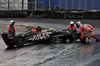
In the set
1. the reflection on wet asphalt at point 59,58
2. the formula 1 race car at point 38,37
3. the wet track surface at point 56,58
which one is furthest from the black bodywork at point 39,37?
the reflection on wet asphalt at point 59,58

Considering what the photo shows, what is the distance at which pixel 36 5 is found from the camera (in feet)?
158

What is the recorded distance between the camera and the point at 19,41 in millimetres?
17156

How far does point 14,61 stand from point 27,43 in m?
5.69

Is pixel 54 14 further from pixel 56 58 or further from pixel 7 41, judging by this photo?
pixel 56 58

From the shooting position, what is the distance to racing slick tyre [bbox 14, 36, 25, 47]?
17.0 m

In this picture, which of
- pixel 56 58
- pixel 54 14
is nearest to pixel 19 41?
pixel 56 58

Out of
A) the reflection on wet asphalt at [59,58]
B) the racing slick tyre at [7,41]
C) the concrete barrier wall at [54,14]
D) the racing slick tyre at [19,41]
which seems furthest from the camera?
the concrete barrier wall at [54,14]

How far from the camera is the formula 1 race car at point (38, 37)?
1706 cm

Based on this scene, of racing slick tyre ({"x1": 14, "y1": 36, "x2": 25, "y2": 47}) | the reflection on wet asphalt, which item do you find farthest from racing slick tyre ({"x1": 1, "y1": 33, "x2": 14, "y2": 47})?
the reflection on wet asphalt

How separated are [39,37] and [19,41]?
1340 millimetres

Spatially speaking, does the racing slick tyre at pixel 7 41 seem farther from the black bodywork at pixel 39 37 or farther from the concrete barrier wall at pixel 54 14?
the concrete barrier wall at pixel 54 14

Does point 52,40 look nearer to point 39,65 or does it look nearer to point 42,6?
point 39,65

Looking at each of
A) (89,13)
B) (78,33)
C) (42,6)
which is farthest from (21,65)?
(42,6)

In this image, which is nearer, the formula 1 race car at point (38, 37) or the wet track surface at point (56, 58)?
the wet track surface at point (56, 58)
